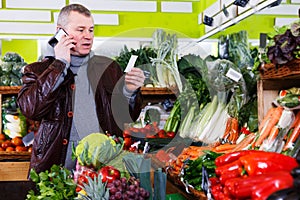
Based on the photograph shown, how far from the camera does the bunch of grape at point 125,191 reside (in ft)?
7.04

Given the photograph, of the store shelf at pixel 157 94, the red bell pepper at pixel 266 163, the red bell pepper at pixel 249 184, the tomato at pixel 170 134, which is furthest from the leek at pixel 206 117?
the red bell pepper at pixel 249 184

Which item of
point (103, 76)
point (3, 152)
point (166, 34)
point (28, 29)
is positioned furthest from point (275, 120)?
point (28, 29)

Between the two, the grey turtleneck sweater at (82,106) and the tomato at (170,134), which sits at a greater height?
the grey turtleneck sweater at (82,106)

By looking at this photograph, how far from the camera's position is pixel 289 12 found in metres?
3.70

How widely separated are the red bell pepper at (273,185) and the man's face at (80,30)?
2.11 meters

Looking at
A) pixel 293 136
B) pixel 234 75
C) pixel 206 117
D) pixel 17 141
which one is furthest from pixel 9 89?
pixel 293 136

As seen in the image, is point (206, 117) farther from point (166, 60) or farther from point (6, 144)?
point (6, 144)

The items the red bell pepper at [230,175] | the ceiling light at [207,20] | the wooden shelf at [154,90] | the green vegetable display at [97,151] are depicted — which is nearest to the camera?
the red bell pepper at [230,175]

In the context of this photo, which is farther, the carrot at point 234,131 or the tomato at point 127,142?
the tomato at point 127,142

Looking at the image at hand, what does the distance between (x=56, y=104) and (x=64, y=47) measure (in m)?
0.41

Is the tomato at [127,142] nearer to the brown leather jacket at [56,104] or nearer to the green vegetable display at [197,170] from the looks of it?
the brown leather jacket at [56,104]

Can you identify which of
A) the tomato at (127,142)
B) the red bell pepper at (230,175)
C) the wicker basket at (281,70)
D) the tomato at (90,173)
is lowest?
the tomato at (127,142)

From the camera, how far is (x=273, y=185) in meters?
1.34

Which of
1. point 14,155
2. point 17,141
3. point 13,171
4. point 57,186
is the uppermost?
point 57,186
